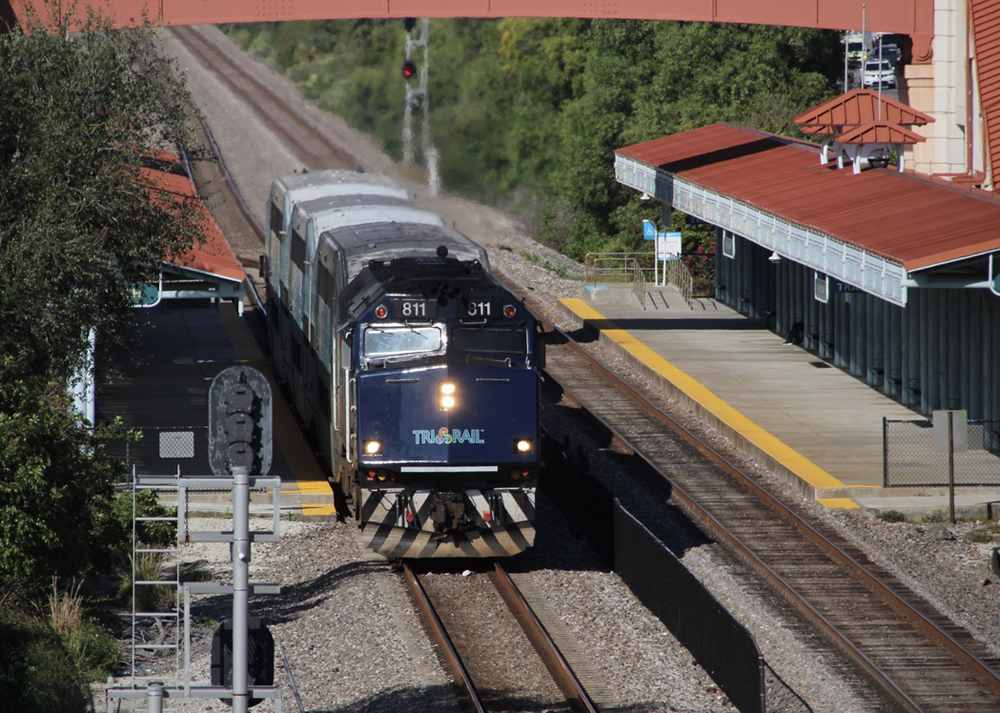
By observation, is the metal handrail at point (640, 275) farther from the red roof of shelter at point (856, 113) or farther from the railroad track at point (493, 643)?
the railroad track at point (493, 643)

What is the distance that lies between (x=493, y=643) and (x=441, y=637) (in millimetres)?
715

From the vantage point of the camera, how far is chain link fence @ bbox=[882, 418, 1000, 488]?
1107 inches

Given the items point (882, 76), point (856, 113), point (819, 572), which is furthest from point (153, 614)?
point (882, 76)

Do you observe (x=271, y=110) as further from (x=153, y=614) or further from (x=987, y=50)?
(x=153, y=614)

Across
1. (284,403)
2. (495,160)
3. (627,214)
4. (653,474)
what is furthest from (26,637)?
(495,160)

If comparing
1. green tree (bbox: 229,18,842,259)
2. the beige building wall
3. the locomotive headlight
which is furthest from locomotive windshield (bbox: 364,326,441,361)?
green tree (bbox: 229,18,842,259)

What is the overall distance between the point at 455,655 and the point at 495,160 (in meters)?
52.5

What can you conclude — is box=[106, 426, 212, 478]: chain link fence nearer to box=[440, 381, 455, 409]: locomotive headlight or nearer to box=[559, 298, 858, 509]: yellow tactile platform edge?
box=[440, 381, 455, 409]: locomotive headlight

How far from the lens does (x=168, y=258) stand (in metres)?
26.9

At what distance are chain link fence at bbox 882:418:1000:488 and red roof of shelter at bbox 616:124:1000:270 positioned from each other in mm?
3399

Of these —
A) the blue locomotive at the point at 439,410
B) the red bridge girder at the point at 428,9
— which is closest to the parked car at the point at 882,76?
the red bridge girder at the point at 428,9

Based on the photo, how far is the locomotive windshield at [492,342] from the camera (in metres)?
22.1

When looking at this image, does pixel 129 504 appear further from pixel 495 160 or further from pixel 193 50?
pixel 193 50

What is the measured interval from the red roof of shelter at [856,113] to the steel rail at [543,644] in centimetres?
1911
